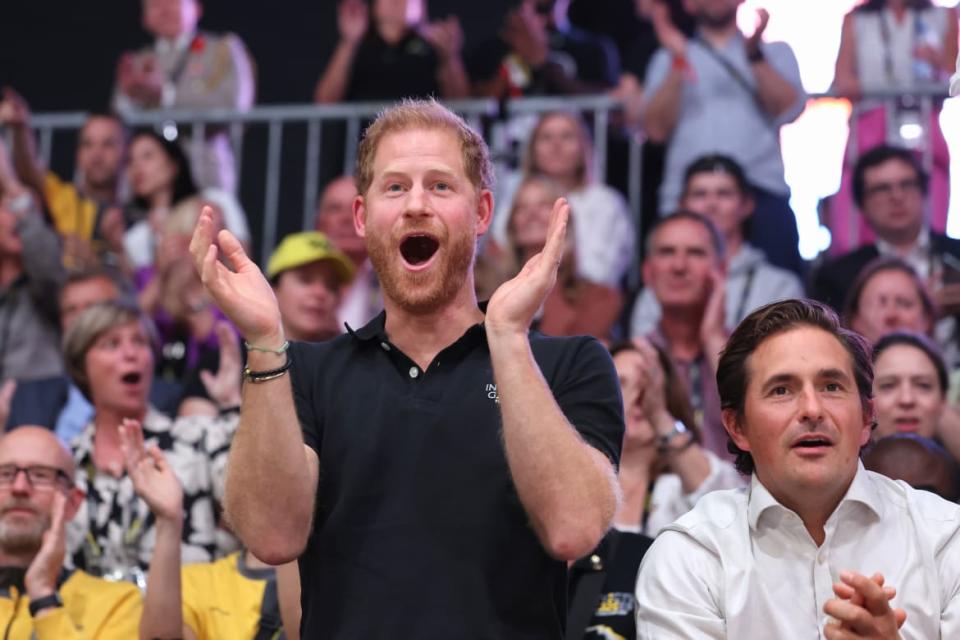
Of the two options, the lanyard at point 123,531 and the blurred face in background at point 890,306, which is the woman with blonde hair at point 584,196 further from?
the lanyard at point 123,531

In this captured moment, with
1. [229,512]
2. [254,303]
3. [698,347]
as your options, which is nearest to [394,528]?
[229,512]

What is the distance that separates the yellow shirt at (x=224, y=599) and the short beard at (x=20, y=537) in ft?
1.49

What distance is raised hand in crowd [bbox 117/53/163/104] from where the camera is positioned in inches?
298

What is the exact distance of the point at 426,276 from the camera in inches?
98.9

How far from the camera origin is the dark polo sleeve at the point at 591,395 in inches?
96.7

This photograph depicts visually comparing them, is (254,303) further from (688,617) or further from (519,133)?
(519,133)

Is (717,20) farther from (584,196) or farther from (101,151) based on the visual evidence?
(101,151)

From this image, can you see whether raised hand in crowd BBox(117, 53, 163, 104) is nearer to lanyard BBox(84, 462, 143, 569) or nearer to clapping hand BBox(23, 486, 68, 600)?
lanyard BBox(84, 462, 143, 569)

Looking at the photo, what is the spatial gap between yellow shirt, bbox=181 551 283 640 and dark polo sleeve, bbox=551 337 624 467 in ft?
5.01

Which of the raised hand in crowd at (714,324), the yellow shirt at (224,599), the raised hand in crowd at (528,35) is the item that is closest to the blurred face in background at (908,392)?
the raised hand in crowd at (714,324)

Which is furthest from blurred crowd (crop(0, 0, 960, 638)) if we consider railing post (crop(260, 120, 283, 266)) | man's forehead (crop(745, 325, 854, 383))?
man's forehead (crop(745, 325, 854, 383))

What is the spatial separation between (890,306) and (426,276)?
3.04 metres

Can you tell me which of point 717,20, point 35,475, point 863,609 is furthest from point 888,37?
point 863,609

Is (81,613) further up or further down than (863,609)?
further down
